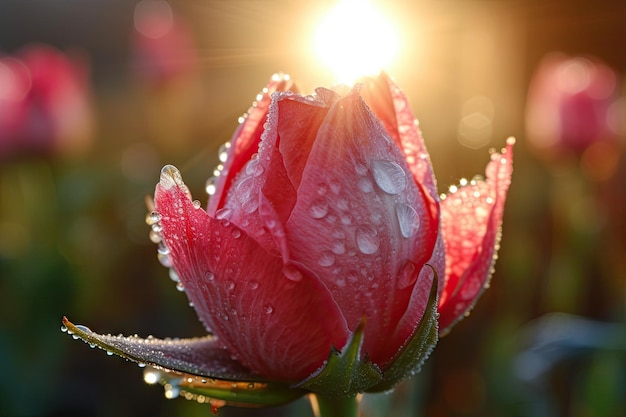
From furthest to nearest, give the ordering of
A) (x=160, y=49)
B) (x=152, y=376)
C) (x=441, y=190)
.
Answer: (x=160, y=49), (x=441, y=190), (x=152, y=376)

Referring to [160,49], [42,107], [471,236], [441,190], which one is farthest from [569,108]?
[471,236]

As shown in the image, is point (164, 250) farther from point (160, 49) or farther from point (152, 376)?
point (160, 49)

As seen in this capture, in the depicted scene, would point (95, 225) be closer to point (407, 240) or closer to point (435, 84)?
point (435, 84)

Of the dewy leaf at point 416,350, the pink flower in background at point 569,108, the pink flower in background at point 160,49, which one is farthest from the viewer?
the pink flower in background at point 160,49

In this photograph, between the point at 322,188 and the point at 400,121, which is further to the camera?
the point at 400,121

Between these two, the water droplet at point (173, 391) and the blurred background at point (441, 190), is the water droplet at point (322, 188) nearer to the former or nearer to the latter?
the water droplet at point (173, 391)

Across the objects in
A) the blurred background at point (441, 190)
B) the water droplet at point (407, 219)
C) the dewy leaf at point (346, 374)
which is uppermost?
the water droplet at point (407, 219)

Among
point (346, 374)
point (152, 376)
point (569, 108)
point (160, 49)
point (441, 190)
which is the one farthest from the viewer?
point (160, 49)

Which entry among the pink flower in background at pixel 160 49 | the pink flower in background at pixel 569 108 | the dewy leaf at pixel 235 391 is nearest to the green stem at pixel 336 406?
the dewy leaf at pixel 235 391

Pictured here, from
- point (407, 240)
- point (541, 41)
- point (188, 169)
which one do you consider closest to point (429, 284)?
point (407, 240)
